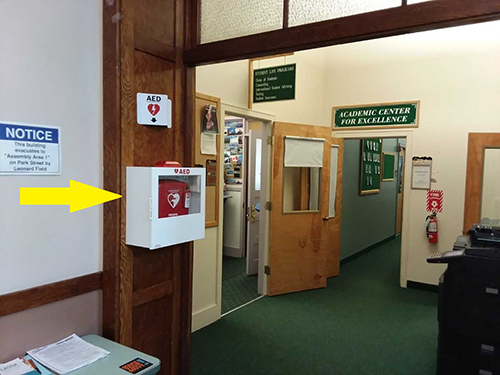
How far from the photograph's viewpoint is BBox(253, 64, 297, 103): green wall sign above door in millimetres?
3797

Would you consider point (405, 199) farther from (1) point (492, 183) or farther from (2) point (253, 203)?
(2) point (253, 203)

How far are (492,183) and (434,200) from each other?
644mm

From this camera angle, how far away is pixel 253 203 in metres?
5.35

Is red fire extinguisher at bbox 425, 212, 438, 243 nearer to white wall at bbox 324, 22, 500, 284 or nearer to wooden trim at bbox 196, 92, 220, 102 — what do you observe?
white wall at bbox 324, 22, 500, 284

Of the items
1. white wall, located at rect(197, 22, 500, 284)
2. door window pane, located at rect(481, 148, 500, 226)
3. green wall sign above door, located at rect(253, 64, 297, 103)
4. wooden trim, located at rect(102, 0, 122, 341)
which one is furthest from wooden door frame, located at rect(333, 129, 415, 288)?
wooden trim, located at rect(102, 0, 122, 341)

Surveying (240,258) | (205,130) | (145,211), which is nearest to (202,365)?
(145,211)

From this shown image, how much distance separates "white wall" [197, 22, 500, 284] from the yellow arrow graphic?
Answer: 2.33 metres

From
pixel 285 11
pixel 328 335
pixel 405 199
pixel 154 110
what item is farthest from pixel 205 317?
pixel 405 199

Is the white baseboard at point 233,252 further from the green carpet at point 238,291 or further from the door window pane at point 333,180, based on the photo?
the door window pane at point 333,180

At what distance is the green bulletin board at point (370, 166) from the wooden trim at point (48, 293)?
17.0 ft

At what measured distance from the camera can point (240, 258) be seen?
19.9 feet

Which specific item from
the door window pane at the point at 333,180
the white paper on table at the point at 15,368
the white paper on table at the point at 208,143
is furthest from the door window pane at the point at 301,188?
the white paper on table at the point at 15,368

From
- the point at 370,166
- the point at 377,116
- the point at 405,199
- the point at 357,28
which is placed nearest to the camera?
the point at 357,28

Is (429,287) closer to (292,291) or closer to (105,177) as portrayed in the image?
(292,291)
